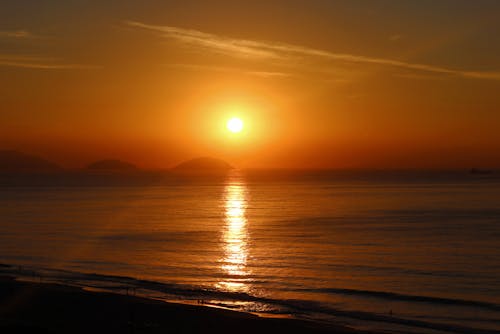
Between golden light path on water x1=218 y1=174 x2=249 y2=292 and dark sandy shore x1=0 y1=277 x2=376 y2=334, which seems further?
golden light path on water x1=218 y1=174 x2=249 y2=292

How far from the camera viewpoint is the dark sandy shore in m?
24.9

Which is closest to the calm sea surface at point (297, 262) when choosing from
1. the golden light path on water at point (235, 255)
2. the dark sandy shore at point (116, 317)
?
the golden light path on water at point (235, 255)

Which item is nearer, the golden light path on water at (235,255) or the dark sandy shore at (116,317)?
the dark sandy shore at (116,317)

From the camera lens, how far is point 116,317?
87.3ft

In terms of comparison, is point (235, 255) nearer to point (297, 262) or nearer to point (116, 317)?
point (297, 262)

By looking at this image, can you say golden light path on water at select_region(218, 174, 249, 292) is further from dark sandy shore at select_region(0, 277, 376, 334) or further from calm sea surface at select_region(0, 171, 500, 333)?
dark sandy shore at select_region(0, 277, 376, 334)

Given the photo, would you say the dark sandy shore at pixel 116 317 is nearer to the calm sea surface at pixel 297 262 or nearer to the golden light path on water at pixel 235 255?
the calm sea surface at pixel 297 262

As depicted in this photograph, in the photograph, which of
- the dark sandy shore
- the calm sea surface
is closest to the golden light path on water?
the calm sea surface

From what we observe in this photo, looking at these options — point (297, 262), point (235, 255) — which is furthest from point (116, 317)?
point (235, 255)

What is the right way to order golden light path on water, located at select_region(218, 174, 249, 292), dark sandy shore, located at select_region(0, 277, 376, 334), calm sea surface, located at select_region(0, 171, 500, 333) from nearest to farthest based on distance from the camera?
1. dark sandy shore, located at select_region(0, 277, 376, 334)
2. calm sea surface, located at select_region(0, 171, 500, 333)
3. golden light path on water, located at select_region(218, 174, 249, 292)

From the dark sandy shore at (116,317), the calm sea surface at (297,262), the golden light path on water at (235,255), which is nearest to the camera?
the dark sandy shore at (116,317)

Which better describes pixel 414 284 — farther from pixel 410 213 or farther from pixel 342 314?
pixel 410 213

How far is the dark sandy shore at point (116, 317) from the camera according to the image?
24922 mm

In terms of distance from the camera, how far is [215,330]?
2511cm
